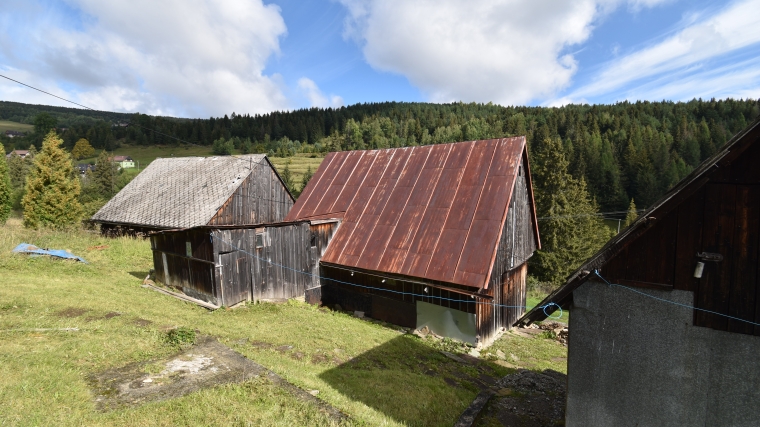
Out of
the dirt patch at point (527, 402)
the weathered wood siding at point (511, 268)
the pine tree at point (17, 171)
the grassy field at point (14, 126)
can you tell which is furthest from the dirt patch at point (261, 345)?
the grassy field at point (14, 126)

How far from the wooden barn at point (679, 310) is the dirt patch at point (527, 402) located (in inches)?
55.6

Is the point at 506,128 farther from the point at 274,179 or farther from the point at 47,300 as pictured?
the point at 47,300

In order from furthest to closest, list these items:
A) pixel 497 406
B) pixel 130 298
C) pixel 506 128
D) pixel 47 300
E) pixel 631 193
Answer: pixel 506 128, pixel 631 193, pixel 130 298, pixel 47 300, pixel 497 406

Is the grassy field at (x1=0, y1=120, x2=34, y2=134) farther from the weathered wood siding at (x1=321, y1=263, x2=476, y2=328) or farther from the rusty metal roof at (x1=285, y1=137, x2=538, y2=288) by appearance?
the weathered wood siding at (x1=321, y1=263, x2=476, y2=328)

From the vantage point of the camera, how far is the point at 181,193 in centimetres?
2845

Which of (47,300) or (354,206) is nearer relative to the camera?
(47,300)

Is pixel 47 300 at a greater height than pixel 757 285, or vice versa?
pixel 757 285

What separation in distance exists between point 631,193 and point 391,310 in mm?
77100

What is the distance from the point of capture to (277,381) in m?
6.97

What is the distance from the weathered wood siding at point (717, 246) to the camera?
15.8 feet

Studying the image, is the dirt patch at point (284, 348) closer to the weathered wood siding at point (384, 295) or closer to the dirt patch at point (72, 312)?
the weathered wood siding at point (384, 295)

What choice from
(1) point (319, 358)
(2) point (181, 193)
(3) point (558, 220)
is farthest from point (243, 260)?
(3) point (558, 220)

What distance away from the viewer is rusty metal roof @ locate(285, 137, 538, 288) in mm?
13852

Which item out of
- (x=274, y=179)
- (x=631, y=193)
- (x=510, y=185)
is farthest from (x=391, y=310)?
(x=631, y=193)
